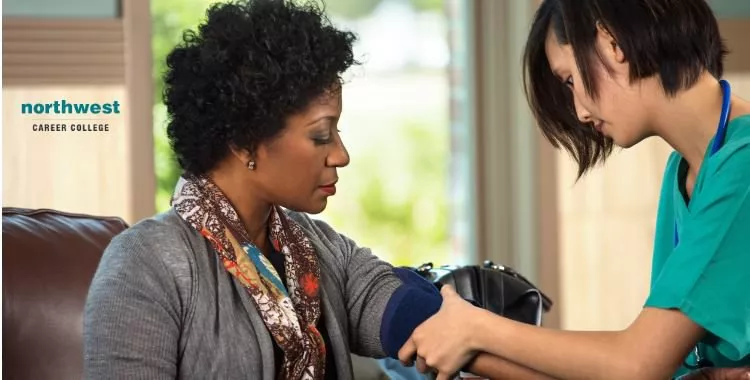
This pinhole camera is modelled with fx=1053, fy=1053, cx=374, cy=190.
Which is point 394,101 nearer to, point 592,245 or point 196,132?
point 592,245

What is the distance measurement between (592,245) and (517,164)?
44cm

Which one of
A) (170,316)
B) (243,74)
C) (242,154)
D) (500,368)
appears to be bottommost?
(500,368)

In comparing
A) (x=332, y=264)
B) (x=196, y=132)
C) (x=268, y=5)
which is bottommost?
(x=332, y=264)

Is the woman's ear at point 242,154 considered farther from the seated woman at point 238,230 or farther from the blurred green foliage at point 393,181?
the blurred green foliage at point 393,181

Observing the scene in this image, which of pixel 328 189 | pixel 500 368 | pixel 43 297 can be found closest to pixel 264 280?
pixel 328 189

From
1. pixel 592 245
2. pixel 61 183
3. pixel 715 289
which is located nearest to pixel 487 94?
pixel 592 245

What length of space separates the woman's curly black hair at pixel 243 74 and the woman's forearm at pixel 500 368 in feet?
1.83

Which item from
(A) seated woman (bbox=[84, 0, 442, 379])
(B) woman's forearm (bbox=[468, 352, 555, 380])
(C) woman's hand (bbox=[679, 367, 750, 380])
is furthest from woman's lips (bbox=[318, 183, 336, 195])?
(C) woman's hand (bbox=[679, 367, 750, 380])

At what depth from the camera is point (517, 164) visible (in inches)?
167

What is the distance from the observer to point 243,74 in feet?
5.81

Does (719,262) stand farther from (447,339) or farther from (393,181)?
(393,181)

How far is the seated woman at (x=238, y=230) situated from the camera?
66.3 inches

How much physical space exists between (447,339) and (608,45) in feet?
1.93

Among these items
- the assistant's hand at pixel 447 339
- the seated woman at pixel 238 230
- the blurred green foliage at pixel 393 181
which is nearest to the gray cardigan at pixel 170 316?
the seated woman at pixel 238 230
